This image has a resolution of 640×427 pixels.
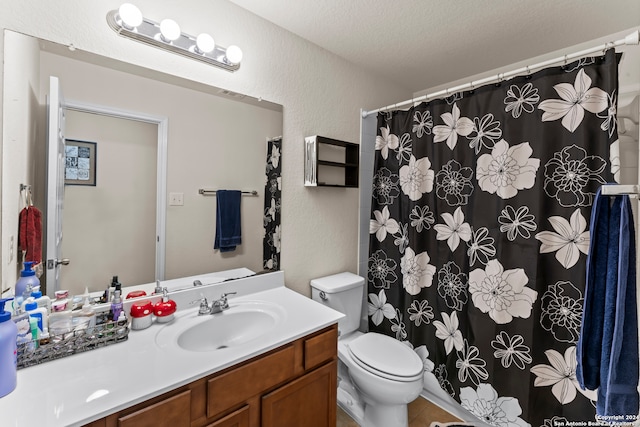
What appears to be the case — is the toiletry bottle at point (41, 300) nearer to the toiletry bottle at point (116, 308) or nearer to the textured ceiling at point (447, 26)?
the toiletry bottle at point (116, 308)

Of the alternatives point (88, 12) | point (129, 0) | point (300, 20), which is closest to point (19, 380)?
point (88, 12)

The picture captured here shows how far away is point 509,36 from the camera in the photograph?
5.59 feet

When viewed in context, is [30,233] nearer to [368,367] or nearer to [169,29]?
[169,29]

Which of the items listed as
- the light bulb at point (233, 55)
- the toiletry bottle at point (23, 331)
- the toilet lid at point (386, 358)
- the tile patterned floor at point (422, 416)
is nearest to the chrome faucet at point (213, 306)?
the toiletry bottle at point (23, 331)

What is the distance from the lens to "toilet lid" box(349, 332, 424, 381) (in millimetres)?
1478

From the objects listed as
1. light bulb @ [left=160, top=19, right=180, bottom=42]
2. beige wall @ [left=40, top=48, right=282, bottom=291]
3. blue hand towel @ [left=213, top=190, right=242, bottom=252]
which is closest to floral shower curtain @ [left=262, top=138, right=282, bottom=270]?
beige wall @ [left=40, top=48, right=282, bottom=291]

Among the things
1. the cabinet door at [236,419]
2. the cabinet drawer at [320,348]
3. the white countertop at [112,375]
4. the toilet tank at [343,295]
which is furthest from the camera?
the toilet tank at [343,295]

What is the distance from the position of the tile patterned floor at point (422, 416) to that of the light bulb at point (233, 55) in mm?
2160

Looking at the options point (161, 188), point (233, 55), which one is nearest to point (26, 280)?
point (161, 188)

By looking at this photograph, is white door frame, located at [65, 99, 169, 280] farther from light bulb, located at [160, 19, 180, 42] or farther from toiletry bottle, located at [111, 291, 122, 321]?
light bulb, located at [160, 19, 180, 42]

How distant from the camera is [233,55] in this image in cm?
142

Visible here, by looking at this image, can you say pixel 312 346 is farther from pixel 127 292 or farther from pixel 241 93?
pixel 241 93

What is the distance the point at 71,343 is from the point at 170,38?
49.5 inches

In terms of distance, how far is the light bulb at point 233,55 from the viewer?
142 centimetres
